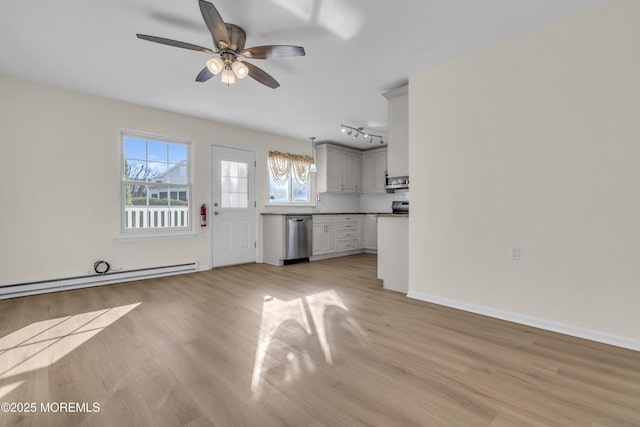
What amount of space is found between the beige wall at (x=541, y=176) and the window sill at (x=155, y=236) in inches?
139

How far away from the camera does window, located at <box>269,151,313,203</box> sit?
19.1 feet

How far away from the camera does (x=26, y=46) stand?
270 centimetres

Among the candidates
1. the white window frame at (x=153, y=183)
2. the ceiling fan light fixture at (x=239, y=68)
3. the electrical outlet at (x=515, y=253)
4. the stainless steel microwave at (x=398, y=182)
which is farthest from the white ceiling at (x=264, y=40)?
the electrical outlet at (x=515, y=253)

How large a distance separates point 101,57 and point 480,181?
12.9ft

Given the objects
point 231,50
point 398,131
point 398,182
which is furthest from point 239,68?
point 398,182

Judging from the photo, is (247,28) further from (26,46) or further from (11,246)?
(11,246)

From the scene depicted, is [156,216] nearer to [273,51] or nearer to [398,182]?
[273,51]

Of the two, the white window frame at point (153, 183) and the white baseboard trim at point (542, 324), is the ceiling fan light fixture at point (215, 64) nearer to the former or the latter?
the white window frame at point (153, 183)

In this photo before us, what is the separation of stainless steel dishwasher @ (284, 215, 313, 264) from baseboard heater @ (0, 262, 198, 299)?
1.60 metres

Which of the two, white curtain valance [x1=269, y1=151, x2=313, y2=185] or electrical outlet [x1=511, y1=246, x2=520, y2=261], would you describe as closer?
electrical outlet [x1=511, y1=246, x2=520, y2=261]

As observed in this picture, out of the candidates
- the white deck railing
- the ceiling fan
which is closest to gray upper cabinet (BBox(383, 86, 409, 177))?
the ceiling fan

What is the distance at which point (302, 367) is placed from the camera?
1.81 m

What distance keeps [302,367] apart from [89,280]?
3.48m

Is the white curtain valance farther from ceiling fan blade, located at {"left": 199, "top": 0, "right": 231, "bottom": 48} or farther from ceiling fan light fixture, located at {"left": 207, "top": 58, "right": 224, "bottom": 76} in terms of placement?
ceiling fan blade, located at {"left": 199, "top": 0, "right": 231, "bottom": 48}
